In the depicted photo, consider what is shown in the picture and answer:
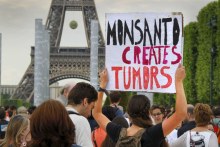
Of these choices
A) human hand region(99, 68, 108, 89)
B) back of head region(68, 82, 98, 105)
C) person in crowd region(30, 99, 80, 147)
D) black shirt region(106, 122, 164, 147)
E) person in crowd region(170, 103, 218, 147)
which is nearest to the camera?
person in crowd region(30, 99, 80, 147)

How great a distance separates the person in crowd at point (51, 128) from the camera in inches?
150

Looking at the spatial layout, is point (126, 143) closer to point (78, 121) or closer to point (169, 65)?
point (78, 121)

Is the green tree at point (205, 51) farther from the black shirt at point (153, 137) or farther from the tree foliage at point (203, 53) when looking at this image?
the black shirt at point (153, 137)

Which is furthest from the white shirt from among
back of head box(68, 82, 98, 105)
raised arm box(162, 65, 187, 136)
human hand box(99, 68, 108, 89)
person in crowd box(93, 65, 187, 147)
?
human hand box(99, 68, 108, 89)

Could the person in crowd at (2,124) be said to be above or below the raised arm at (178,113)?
below

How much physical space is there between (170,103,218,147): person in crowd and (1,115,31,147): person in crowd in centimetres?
175

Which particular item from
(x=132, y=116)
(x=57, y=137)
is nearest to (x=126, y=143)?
(x=132, y=116)

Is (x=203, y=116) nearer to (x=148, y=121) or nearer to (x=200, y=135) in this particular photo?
(x=200, y=135)

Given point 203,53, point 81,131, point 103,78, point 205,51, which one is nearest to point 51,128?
point 81,131

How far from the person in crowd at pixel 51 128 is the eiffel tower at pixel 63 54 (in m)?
61.5

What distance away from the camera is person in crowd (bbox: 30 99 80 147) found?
12.5ft

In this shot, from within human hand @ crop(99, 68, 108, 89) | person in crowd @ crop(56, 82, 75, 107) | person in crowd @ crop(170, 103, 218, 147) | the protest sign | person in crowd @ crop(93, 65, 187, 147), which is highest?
the protest sign

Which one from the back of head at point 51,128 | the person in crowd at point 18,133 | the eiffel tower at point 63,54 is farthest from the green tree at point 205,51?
the back of head at point 51,128

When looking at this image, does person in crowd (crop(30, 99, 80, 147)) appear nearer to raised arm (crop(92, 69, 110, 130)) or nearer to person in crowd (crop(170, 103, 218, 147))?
raised arm (crop(92, 69, 110, 130))
